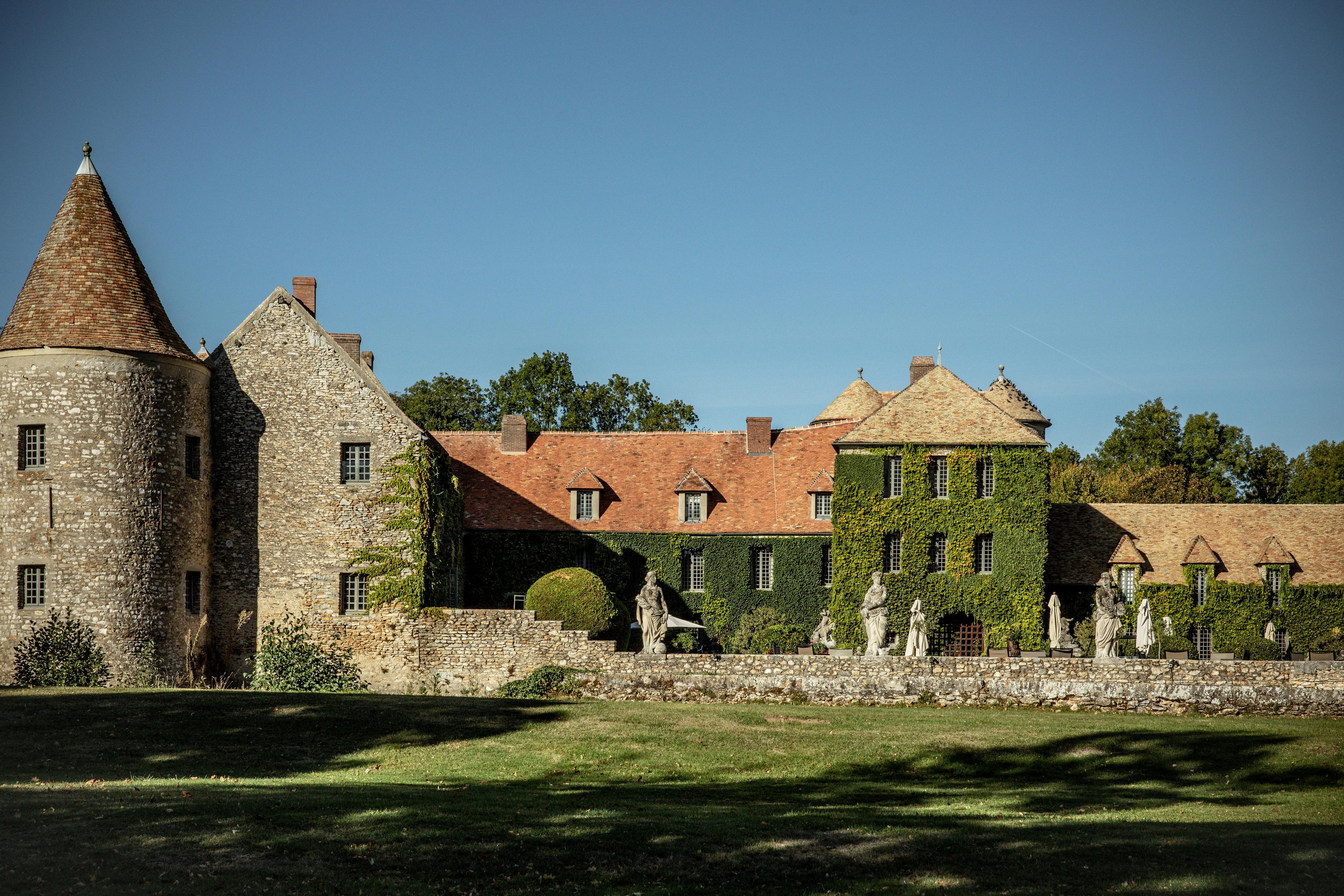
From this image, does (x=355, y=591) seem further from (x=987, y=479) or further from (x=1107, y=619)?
(x=987, y=479)

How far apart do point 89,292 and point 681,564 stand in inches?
810

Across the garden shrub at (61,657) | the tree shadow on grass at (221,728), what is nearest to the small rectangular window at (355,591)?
the tree shadow on grass at (221,728)

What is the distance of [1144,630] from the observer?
3569 cm

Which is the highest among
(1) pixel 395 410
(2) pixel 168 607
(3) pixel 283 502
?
(1) pixel 395 410

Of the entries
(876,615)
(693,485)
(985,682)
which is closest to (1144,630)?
(985,682)

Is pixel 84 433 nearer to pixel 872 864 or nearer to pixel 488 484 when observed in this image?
pixel 488 484

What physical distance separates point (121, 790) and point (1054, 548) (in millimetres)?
33404

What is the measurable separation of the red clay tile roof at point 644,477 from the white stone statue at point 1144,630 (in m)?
10.5

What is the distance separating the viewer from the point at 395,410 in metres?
34.0

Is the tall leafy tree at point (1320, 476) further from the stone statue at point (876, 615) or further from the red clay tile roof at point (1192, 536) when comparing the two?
the stone statue at point (876, 615)

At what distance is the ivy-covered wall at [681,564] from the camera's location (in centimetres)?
4122

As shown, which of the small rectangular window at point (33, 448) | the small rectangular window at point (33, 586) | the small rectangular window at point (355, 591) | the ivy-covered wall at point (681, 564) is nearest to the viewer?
Answer: the small rectangular window at point (33, 586)

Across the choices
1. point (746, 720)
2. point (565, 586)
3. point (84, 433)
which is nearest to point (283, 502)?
point (84, 433)

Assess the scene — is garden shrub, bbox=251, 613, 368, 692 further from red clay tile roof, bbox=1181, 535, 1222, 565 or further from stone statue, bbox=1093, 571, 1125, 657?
red clay tile roof, bbox=1181, 535, 1222, 565
